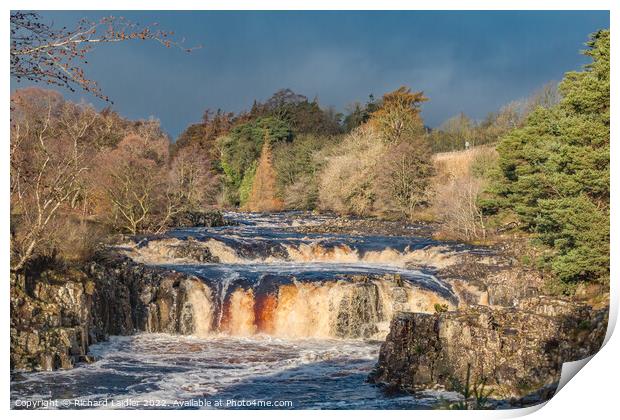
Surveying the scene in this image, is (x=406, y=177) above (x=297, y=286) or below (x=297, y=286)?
above

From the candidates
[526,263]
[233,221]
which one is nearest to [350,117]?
[233,221]

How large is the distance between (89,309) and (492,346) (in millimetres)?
5435

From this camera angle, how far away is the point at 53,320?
8.54 metres

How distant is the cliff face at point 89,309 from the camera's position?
8000 mm

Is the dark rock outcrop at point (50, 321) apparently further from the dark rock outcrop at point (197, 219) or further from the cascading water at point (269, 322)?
the dark rock outcrop at point (197, 219)

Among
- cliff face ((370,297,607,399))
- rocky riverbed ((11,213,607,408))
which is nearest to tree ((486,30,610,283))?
rocky riverbed ((11,213,607,408))

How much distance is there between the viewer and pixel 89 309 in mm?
9547

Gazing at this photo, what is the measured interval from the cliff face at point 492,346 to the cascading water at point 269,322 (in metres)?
0.47

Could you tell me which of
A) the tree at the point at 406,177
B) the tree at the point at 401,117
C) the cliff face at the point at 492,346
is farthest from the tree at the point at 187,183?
the cliff face at the point at 492,346

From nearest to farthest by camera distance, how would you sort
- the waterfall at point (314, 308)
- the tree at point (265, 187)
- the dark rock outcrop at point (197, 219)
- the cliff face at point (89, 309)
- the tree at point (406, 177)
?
the cliff face at point (89, 309) → the waterfall at point (314, 308) → the dark rock outcrop at point (197, 219) → the tree at point (406, 177) → the tree at point (265, 187)

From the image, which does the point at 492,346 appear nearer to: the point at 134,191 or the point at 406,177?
the point at 134,191

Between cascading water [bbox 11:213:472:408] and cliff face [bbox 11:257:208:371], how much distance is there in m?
0.09

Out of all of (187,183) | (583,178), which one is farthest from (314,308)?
(187,183)

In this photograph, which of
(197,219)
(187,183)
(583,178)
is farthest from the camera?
(197,219)
